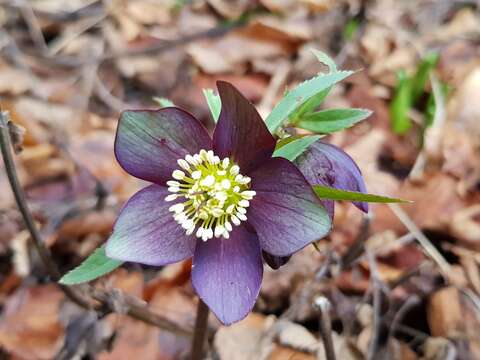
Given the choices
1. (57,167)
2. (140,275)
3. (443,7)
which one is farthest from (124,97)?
(443,7)

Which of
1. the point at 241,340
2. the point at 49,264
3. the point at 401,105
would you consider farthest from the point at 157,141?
the point at 401,105

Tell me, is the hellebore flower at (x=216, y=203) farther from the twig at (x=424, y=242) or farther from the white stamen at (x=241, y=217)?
the twig at (x=424, y=242)

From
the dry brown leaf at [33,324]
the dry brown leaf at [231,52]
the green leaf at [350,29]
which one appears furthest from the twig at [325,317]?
the green leaf at [350,29]

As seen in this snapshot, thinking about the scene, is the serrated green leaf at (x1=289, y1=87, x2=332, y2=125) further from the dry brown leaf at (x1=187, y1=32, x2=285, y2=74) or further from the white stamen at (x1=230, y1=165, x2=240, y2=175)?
the dry brown leaf at (x1=187, y1=32, x2=285, y2=74)

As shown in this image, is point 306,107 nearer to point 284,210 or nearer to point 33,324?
point 284,210

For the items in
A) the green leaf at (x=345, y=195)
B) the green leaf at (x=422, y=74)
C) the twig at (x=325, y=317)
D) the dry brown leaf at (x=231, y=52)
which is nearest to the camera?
the green leaf at (x=345, y=195)

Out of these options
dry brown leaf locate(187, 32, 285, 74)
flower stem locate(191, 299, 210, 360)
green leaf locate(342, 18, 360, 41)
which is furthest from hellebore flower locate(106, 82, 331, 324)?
green leaf locate(342, 18, 360, 41)
